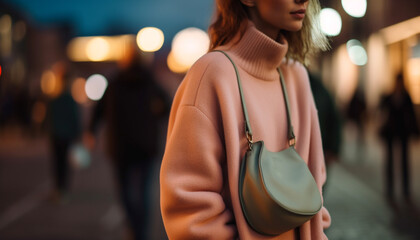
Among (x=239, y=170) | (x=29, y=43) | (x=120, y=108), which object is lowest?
(x=29, y=43)

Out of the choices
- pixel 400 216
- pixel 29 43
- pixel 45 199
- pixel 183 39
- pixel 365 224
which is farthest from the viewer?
pixel 29 43

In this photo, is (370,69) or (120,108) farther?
(370,69)

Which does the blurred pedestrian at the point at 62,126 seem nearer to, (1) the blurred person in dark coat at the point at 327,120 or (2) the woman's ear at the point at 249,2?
(1) the blurred person in dark coat at the point at 327,120

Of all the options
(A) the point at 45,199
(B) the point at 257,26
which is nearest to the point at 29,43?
(A) the point at 45,199

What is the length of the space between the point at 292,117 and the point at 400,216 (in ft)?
17.4

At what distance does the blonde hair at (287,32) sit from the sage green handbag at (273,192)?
40 centimetres

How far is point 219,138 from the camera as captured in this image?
171 centimetres

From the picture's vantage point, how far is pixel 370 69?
20344 millimetres

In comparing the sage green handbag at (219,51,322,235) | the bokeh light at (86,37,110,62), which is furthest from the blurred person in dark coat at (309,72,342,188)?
the bokeh light at (86,37,110,62)

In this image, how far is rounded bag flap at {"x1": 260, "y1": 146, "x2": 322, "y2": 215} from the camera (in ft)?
5.16

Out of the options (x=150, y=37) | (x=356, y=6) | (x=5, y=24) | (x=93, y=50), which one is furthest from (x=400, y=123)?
(x=93, y=50)

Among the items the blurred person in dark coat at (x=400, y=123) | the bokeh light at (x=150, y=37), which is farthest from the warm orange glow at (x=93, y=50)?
the blurred person in dark coat at (x=400, y=123)

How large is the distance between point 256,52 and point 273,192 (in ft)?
1.77

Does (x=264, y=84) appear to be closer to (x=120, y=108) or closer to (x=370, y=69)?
(x=120, y=108)
